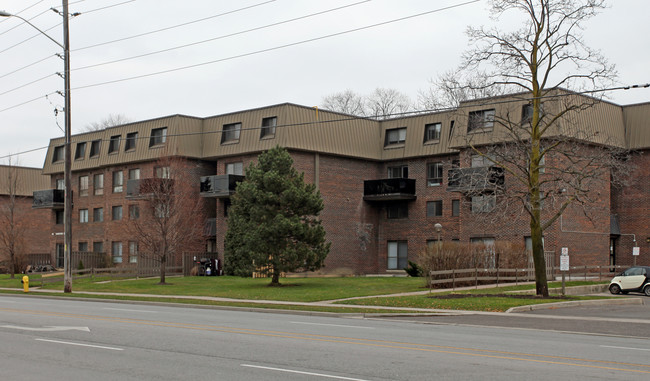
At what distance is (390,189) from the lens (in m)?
49.5

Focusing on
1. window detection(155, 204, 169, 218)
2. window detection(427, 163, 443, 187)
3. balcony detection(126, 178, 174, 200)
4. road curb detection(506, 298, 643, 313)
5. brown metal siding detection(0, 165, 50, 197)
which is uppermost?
brown metal siding detection(0, 165, 50, 197)

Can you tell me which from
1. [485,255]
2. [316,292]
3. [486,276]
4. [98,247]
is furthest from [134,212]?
[486,276]

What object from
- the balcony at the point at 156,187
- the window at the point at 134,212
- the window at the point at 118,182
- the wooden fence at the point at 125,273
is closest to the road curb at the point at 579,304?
the balcony at the point at 156,187

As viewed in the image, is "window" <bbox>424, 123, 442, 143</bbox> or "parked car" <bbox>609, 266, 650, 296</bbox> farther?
"window" <bbox>424, 123, 442, 143</bbox>

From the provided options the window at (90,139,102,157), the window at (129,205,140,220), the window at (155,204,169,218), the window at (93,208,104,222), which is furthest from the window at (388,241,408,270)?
the window at (90,139,102,157)

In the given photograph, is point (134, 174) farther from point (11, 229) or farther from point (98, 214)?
point (11, 229)

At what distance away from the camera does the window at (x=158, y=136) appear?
170 ft

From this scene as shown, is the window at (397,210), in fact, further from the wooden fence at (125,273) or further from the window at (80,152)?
the window at (80,152)

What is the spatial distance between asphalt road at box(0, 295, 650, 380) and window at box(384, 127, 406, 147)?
106 feet

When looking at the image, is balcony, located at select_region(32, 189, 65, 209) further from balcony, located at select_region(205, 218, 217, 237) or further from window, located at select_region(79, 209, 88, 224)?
balcony, located at select_region(205, 218, 217, 237)

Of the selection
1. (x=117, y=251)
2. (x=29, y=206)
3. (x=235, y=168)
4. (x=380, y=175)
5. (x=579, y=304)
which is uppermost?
(x=235, y=168)

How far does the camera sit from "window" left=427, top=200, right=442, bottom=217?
1935 inches

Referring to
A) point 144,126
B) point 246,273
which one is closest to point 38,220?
point 144,126

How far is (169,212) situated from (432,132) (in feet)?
61.0
